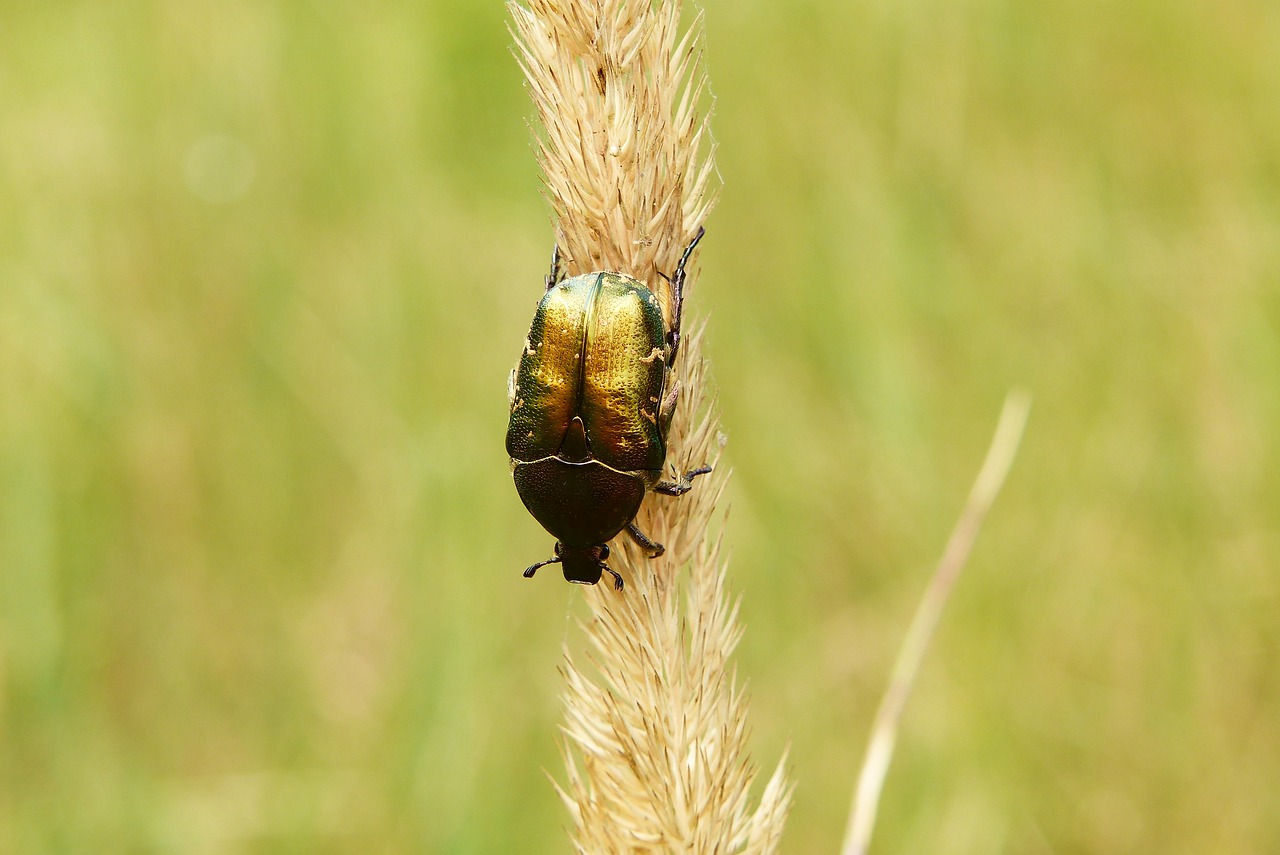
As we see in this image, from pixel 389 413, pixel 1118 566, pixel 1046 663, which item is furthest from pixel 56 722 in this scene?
pixel 1118 566

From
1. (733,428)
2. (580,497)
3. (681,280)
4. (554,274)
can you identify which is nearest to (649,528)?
(681,280)

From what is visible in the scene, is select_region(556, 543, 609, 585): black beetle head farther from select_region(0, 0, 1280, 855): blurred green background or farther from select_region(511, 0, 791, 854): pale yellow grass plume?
select_region(0, 0, 1280, 855): blurred green background

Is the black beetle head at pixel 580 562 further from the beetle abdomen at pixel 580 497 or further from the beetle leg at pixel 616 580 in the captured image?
the beetle leg at pixel 616 580

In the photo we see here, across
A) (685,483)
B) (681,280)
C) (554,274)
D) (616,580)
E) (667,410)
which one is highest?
(554,274)

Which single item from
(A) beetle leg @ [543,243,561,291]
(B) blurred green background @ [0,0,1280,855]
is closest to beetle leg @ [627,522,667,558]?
(A) beetle leg @ [543,243,561,291]

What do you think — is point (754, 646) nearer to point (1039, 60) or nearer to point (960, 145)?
point (960, 145)

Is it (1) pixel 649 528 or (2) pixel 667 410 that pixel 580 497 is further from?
(1) pixel 649 528

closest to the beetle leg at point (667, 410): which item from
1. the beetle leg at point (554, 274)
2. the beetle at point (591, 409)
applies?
the beetle at point (591, 409)
